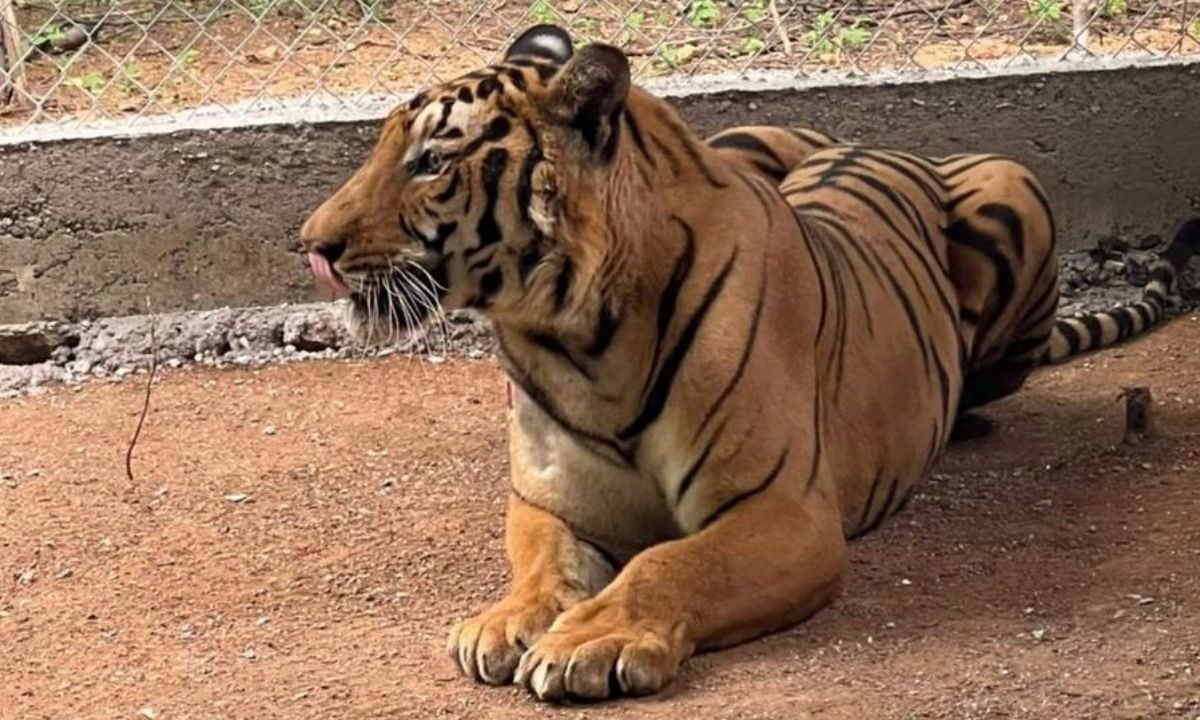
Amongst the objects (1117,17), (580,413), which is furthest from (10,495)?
(1117,17)

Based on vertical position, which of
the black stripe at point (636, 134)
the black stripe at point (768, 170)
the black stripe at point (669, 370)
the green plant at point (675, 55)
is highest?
the black stripe at point (636, 134)

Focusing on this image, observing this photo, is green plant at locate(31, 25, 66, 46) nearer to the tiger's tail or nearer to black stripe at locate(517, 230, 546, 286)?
the tiger's tail

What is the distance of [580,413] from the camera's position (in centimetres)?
400

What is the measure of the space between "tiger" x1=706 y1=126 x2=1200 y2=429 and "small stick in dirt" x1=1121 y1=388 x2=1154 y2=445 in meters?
0.36

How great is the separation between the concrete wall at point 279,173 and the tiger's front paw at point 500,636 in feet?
8.29

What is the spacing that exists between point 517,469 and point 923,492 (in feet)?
3.46

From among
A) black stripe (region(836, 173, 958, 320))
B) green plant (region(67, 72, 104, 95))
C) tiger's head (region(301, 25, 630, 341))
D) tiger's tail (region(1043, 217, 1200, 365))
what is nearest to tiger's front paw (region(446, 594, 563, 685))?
tiger's head (region(301, 25, 630, 341))

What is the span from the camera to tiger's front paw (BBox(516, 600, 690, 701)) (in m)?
3.50

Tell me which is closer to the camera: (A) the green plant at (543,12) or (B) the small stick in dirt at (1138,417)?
(B) the small stick in dirt at (1138,417)

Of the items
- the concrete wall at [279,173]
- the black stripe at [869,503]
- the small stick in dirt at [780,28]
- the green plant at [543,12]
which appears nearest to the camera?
the black stripe at [869,503]

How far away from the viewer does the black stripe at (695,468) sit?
3.94m

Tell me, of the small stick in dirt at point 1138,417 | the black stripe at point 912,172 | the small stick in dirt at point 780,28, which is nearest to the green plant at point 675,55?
the small stick in dirt at point 780,28

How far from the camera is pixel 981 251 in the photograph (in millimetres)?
5094

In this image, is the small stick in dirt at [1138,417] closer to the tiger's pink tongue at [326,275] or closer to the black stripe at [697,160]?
the black stripe at [697,160]
